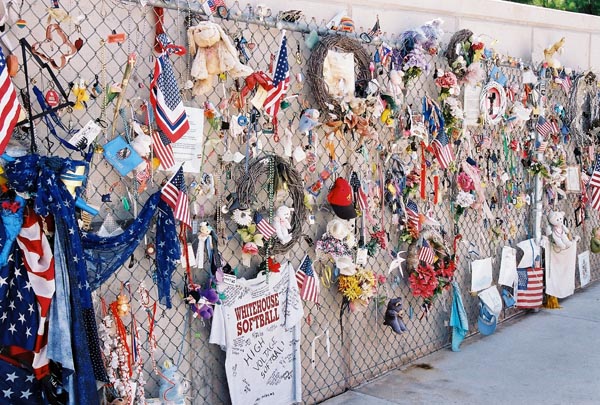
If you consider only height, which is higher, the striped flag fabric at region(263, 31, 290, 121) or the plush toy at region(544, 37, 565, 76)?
the plush toy at region(544, 37, 565, 76)

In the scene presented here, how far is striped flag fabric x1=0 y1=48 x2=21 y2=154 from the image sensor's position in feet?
10.9

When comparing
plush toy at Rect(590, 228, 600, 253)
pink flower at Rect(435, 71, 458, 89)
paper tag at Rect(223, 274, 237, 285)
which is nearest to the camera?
paper tag at Rect(223, 274, 237, 285)

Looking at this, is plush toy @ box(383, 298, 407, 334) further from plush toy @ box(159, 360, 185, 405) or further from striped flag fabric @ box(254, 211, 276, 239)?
plush toy @ box(159, 360, 185, 405)

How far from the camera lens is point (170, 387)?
4172 mm

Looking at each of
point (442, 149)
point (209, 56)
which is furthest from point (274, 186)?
point (442, 149)

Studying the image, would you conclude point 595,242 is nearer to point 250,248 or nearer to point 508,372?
point 508,372

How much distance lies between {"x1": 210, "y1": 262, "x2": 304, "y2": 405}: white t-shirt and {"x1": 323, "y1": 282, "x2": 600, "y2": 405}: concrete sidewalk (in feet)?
2.07

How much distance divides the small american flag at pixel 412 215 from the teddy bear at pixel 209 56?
8.02 feet

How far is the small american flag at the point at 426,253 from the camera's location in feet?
20.0

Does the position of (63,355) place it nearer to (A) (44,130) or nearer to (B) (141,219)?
(B) (141,219)

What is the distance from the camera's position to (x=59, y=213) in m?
3.45

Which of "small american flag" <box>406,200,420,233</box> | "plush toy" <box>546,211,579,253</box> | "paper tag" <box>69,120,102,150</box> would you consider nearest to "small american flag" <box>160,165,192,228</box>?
"paper tag" <box>69,120,102,150</box>

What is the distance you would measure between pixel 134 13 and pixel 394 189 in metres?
2.85

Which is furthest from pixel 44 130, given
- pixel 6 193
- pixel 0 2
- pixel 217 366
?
pixel 217 366
